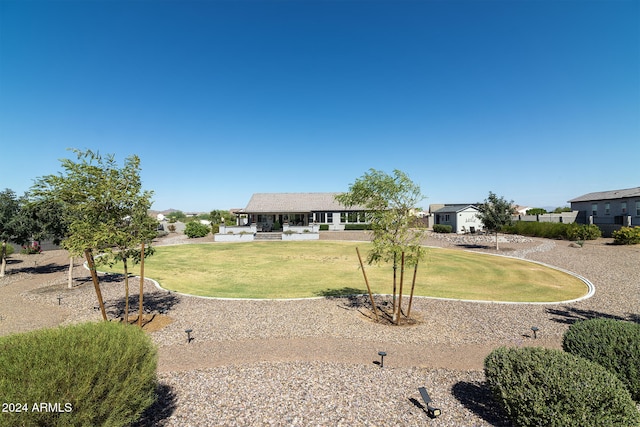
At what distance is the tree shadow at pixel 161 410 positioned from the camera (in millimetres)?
5402

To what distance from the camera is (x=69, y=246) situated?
28.0 feet

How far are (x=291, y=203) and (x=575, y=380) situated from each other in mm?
45796

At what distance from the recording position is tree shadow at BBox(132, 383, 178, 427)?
213 inches

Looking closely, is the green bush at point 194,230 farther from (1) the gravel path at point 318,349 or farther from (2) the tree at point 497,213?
(2) the tree at point 497,213

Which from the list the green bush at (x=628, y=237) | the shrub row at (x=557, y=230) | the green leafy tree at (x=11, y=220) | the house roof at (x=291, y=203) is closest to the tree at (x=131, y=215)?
the green leafy tree at (x=11, y=220)

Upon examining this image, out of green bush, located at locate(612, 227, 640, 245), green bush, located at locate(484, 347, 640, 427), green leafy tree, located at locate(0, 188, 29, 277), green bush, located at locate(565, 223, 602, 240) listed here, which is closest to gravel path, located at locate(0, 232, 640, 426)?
green bush, located at locate(484, 347, 640, 427)

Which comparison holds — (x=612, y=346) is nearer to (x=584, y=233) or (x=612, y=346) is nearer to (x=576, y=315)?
(x=576, y=315)

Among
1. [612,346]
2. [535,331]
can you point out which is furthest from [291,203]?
[612,346]

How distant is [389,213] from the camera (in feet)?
34.6

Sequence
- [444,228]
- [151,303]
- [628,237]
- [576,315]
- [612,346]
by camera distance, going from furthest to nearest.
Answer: [444,228]
[628,237]
[151,303]
[576,315]
[612,346]

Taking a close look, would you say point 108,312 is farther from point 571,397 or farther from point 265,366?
point 571,397

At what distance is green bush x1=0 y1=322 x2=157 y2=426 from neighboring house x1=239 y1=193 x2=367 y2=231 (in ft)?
137

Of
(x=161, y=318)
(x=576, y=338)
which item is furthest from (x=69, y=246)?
(x=576, y=338)

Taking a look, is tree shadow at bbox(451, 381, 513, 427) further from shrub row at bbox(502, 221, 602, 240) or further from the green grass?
shrub row at bbox(502, 221, 602, 240)
